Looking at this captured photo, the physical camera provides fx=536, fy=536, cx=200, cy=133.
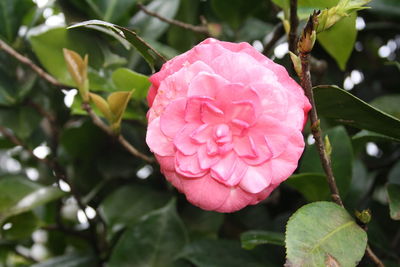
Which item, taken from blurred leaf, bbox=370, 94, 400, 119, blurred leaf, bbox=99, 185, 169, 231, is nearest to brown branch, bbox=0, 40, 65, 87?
blurred leaf, bbox=99, 185, 169, 231

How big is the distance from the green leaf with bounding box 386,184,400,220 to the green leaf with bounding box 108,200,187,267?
0.31m

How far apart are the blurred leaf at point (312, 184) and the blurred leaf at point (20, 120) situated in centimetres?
49

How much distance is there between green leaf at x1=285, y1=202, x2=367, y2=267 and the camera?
0.50m

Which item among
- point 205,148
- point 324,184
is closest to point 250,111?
point 205,148

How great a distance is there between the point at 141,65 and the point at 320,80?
0.99 ft

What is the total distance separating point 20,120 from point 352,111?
0.60 meters

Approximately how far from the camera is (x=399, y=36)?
111 centimetres

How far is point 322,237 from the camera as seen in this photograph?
53 centimetres

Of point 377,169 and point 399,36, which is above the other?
point 399,36

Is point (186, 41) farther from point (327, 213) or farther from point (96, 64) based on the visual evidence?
point (327, 213)

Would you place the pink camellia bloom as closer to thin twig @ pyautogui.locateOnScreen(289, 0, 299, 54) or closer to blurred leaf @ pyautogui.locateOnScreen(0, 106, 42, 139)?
thin twig @ pyautogui.locateOnScreen(289, 0, 299, 54)

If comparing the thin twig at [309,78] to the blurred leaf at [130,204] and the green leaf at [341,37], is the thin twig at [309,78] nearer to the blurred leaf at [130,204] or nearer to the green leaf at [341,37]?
the green leaf at [341,37]

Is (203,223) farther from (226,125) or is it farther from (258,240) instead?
(226,125)

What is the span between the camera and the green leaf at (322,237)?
0.50 meters
